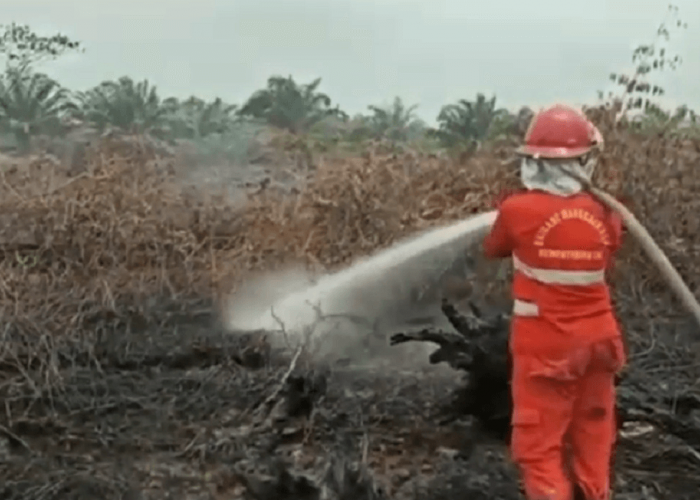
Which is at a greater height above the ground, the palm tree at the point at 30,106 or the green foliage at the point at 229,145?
the palm tree at the point at 30,106

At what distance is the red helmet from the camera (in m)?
3.66

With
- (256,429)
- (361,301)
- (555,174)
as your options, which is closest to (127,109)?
(361,301)

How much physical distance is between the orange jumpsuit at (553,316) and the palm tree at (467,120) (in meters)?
7.48

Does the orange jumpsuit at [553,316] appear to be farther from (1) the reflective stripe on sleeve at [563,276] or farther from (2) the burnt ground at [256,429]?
(2) the burnt ground at [256,429]

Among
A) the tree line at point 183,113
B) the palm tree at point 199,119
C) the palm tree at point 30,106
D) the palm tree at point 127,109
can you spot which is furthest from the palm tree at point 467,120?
the palm tree at point 30,106

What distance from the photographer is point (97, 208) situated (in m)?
7.91

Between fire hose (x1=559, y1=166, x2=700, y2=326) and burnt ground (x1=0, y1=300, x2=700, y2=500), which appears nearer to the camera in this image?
fire hose (x1=559, y1=166, x2=700, y2=326)

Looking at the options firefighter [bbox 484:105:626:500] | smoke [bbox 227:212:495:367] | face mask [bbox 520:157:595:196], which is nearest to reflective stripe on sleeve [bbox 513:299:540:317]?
firefighter [bbox 484:105:626:500]

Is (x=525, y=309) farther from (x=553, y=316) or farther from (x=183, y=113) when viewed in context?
(x=183, y=113)

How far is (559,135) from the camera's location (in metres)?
3.67

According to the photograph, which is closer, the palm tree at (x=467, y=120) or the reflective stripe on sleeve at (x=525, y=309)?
the reflective stripe on sleeve at (x=525, y=309)

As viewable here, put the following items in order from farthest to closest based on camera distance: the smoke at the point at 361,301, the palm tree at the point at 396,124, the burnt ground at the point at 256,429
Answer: the palm tree at the point at 396,124
the smoke at the point at 361,301
the burnt ground at the point at 256,429

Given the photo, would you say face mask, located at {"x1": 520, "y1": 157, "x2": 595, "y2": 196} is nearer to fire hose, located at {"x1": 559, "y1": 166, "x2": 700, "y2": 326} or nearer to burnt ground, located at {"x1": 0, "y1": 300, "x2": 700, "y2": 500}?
fire hose, located at {"x1": 559, "y1": 166, "x2": 700, "y2": 326}

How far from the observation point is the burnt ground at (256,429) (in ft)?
14.7
